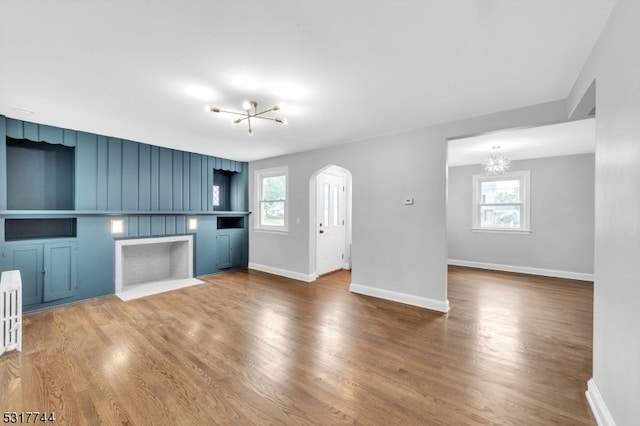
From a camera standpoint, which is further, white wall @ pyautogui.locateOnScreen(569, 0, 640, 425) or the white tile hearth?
the white tile hearth

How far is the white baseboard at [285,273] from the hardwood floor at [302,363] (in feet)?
3.95

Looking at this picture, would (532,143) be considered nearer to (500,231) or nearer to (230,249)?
(500,231)

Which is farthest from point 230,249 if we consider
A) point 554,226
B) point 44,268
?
point 554,226

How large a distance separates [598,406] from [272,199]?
17.4 ft

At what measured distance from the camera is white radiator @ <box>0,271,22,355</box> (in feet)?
8.27

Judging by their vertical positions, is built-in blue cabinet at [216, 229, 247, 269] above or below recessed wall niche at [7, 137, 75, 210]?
below

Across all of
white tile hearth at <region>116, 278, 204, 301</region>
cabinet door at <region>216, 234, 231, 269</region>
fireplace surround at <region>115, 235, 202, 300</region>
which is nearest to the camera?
white tile hearth at <region>116, 278, 204, 301</region>

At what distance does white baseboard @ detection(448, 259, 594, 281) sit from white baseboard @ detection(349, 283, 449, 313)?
11.6ft

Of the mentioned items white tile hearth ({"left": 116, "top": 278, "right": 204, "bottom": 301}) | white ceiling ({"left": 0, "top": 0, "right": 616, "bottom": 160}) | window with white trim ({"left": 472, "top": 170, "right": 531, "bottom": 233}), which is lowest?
white tile hearth ({"left": 116, "top": 278, "right": 204, "bottom": 301})

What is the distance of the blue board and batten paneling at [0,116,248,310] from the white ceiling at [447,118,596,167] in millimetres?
4793

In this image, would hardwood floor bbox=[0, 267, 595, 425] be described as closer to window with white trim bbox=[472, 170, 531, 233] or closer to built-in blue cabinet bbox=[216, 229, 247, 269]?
built-in blue cabinet bbox=[216, 229, 247, 269]

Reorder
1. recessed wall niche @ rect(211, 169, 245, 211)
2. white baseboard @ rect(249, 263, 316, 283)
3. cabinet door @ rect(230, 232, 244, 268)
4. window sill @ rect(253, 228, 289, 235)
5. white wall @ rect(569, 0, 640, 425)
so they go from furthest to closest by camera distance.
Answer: recessed wall niche @ rect(211, 169, 245, 211), cabinet door @ rect(230, 232, 244, 268), window sill @ rect(253, 228, 289, 235), white baseboard @ rect(249, 263, 316, 283), white wall @ rect(569, 0, 640, 425)

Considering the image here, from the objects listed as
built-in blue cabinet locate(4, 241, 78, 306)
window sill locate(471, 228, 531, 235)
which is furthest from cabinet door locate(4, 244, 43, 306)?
window sill locate(471, 228, 531, 235)

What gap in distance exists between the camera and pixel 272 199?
5945 mm
